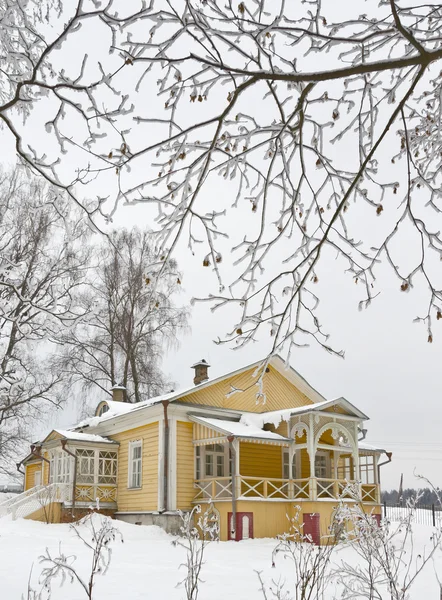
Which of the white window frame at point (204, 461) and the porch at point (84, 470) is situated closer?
the white window frame at point (204, 461)

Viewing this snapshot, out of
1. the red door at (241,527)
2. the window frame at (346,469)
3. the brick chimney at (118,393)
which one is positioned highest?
the brick chimney at (118,393)

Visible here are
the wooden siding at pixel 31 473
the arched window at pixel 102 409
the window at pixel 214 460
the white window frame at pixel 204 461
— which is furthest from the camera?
the wooden siding at pixel 31 473

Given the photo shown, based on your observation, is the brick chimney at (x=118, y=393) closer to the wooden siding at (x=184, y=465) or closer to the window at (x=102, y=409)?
the window at (x=102, y=409)

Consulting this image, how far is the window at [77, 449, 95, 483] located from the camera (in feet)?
57.7

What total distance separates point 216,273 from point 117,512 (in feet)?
48.3

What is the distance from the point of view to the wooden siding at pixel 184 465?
15.6 metres

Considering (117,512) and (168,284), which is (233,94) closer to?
(117,512)

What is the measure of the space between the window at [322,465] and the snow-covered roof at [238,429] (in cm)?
277

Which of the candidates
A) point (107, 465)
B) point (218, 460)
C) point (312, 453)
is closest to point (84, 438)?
point (107, 465)

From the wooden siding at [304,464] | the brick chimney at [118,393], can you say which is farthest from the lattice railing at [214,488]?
the brick chimney at [118,393]

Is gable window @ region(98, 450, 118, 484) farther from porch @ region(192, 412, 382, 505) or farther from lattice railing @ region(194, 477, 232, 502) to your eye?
lattice railing @ region(194, 477, 232, 502)

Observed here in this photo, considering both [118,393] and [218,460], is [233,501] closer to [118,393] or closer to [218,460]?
[218,460]

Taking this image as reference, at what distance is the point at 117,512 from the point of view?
1733 cm

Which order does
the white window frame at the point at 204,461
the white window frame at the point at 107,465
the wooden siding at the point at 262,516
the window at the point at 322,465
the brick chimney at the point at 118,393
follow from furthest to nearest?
1. the brick chimney at the point at 118,393
2. the window at the point at 322,465
3. the white window frame at the point at 107,465
4. the white window frame at the point at 204,461
5. the wooden siding at the point at 262,516
